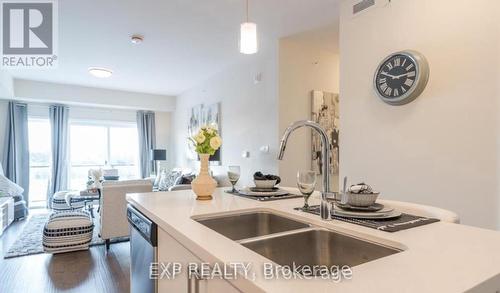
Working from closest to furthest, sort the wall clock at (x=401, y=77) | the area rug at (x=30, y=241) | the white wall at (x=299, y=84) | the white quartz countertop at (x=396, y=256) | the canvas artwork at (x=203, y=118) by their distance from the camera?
1. the white quartz countertop at (x=396, y=256)
2. the wall clock at (x=401, y=77)
3. the area rug at (x=30, y=241)
4. the white wall at (x=299, y=84)
5. the canvas artwork at (x=203, y=118)

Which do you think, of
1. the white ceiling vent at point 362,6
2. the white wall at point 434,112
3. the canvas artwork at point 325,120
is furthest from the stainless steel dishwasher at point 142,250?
the canvas artwork at point 325,120

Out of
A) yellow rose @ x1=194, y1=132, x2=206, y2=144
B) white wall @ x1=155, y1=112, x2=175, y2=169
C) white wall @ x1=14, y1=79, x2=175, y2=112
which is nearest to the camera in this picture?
yellow rose @ x1=194, y1=132, x2=206, y2=144

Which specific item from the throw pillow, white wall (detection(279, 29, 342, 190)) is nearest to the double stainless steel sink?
white wall (detection(279, 29, 342, 190))

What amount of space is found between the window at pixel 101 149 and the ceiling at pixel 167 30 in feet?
6.18

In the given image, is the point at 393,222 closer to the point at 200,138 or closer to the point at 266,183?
the point at 266,183

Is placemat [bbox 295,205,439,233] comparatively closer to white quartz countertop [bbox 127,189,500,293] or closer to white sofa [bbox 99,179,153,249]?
white quartz countertop [bbox 127,189,500,293]

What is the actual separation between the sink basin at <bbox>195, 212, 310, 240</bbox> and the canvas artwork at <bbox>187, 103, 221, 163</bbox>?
3655 millimetres

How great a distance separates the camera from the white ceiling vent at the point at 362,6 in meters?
2.49

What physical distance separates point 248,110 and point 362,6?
2.21m

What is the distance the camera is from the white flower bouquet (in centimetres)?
171

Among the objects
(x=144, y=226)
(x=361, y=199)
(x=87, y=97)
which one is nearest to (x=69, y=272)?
(x=144, y=226)

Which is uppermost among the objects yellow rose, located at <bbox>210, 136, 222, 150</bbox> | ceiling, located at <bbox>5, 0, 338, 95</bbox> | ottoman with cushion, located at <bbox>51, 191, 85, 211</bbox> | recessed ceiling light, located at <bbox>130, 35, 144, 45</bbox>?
ceiling, located at <bbox>5, 0, 338, 95</bbox>

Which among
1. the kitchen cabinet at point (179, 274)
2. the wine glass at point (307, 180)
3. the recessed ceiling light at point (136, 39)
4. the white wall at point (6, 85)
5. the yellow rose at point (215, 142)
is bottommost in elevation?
the kitchen cabinet at point (179, 274)

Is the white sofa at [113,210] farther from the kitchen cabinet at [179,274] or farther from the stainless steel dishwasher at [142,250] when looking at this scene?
the kitchen cabinet at [179,274]
